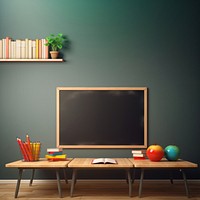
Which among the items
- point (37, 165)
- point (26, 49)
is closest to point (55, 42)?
point (26, 49)

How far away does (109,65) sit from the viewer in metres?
5.41

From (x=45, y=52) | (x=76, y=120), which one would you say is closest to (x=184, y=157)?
(x=76, y=120)

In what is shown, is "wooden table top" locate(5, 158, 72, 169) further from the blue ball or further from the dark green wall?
the blue ball

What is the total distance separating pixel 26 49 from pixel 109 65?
1.09 meters

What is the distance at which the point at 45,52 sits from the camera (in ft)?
17.4

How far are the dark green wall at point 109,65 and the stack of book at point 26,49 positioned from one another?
0.13 metres

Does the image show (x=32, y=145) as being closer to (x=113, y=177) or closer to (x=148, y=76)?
(x=113, y=177)

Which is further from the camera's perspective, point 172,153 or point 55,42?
point 55,42

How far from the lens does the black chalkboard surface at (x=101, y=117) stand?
17.5ft

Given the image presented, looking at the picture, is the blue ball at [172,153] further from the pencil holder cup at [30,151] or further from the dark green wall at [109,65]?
the pencil holder cup at [30,151]

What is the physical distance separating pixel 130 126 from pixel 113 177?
692 millimetres

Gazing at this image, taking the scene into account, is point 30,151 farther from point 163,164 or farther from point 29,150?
point 163,164

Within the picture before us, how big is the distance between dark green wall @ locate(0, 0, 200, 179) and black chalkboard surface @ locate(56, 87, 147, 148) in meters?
0.10

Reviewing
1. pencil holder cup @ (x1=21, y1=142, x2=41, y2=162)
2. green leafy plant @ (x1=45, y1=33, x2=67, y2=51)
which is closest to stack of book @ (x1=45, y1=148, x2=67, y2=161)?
pencil holder cup @ (x1=21, y1=142, x2=41, y2=162)
